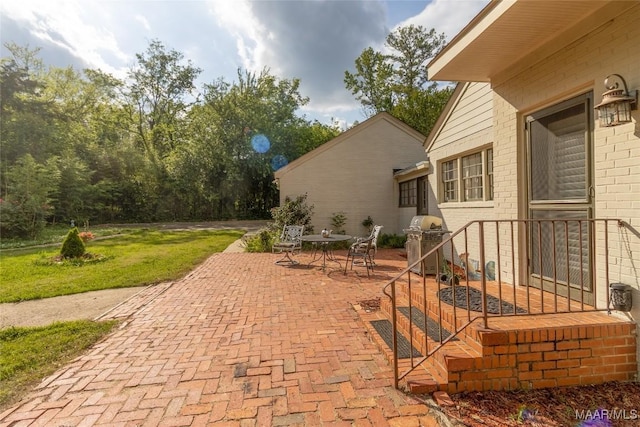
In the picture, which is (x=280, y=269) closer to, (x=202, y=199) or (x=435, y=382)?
(x=435, y=382)

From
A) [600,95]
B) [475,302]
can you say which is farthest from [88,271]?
[600,95]

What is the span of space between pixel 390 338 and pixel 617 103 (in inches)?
119

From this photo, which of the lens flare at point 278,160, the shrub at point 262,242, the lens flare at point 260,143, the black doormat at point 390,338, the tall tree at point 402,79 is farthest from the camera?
the lens flare at point 278,160

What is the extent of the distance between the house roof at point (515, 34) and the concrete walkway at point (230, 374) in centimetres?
353

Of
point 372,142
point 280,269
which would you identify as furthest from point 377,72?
point 280,269

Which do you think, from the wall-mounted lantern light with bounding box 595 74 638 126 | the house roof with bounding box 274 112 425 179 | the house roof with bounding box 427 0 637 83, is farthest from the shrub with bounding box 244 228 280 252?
the wall-mounted lantern light with bounding box 595 74 638 126

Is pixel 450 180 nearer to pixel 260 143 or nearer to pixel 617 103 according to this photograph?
pixel 617 103

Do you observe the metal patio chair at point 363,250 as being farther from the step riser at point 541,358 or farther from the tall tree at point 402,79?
the tall tree at point 402,79

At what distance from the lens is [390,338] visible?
3523mm

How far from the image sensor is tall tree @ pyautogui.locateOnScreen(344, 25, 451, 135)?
22.6 meters

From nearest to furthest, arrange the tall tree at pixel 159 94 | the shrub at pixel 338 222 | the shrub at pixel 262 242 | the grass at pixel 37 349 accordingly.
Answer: the grass at pixel 37 349 → the shrub at pixel 262 242 → the shrub at pixel 338 222 → the tall tree at pixel 159 94

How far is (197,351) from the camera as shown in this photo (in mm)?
3490

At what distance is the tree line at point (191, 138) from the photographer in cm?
2219

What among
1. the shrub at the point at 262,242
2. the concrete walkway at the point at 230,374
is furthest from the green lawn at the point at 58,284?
the shrub at the point at 262,242
